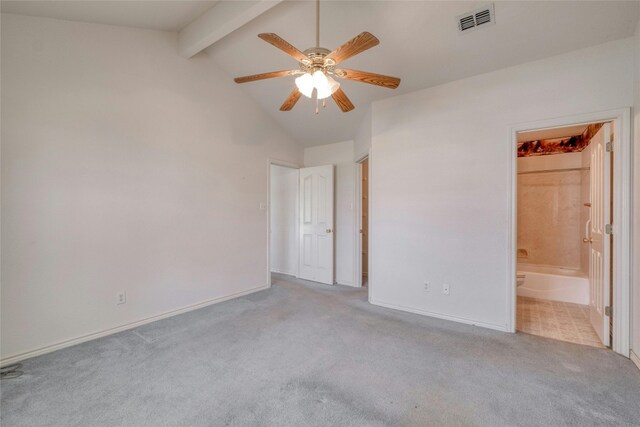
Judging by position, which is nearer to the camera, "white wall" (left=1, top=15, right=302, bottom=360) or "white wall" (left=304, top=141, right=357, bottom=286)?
"white wall" (left=1, top=15, right=302, bottom=360)

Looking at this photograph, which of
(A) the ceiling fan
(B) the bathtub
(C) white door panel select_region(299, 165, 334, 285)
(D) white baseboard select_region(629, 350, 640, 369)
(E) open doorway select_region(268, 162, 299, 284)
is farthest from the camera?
(E) open doorway select_region(268, 162, 299, 284)

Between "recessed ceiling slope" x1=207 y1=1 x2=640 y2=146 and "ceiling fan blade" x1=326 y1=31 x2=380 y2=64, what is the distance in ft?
3.36

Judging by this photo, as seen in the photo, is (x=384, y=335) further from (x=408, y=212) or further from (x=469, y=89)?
(x=469, y=89)

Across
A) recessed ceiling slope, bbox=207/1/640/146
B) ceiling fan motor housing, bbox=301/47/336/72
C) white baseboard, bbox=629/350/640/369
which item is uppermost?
recessed ceiling slope, bbox=207/1/640/146

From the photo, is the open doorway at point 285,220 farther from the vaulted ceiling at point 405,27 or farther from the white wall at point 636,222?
the white wall at point 636,222

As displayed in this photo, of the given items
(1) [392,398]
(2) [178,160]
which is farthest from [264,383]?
(2) [178,160]

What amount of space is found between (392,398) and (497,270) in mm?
1802

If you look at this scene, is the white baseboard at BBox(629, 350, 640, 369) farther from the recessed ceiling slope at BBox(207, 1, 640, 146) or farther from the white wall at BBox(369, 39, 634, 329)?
the recessed ceiling slope at BBox(207, 1, 640, 146)

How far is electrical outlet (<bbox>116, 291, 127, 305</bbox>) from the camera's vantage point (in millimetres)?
2772

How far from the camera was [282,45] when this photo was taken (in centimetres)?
178

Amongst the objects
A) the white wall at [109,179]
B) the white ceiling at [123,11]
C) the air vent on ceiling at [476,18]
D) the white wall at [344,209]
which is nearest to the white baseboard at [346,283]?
the white wall at [344,209]

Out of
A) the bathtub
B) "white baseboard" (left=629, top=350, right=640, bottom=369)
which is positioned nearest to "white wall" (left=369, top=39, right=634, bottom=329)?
"white baseboard" (left=629, top=350, right=640, bottom=369)

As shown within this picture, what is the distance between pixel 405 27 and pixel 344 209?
269 centimetres

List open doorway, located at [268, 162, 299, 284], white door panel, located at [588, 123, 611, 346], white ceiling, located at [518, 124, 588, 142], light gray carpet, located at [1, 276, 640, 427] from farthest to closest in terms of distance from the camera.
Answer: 1. open doorway, located at [268, 162, 299, 284]
2. white ceiling, located at [518, 124, 588, 142]
3. white door panel, located at [588, 123, 611, 346]
4. light gray carpet, located at [1, 276, 640, 427]
